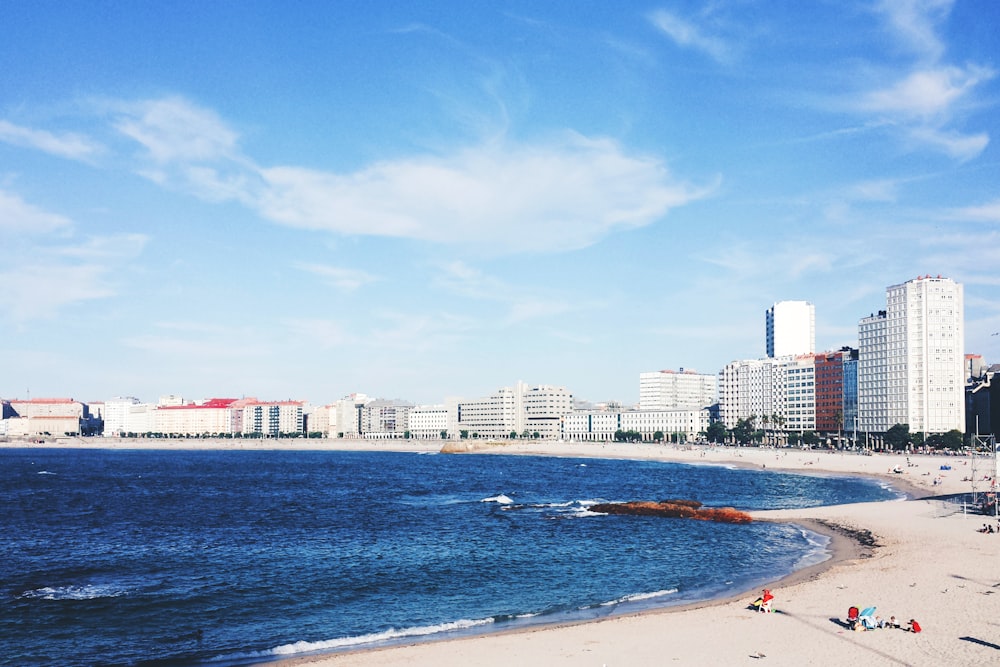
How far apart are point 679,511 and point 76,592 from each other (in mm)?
45869

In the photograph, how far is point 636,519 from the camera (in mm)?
66438

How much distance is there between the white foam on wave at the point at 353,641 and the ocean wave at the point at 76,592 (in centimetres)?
1275

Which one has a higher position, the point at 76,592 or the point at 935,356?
the point at 935,356

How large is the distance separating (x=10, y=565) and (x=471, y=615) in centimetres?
2906

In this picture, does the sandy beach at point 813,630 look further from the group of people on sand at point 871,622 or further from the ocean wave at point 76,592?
the ocean wave at point 76,592

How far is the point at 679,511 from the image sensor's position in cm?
6912

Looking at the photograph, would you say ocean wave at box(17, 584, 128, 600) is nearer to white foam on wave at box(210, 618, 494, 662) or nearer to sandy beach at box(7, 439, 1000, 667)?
white foam on wave at box(210, 618, 494, 662)

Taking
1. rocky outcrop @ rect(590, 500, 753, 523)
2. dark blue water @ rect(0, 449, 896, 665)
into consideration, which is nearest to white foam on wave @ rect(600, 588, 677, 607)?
dark blue water @ rect(0, 449, 896, 665)

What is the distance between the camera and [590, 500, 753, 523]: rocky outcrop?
65500 mm

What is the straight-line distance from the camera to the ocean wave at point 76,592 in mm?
37875

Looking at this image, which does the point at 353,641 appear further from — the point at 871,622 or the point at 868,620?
the point at 871,622

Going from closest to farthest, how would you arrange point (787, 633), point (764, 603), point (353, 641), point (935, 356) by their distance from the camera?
point (787, 633)
point (353, 641)
point (764, 603)
point (935, 356)

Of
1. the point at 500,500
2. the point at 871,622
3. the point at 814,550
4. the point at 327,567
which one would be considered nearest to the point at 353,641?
the point at 327,567

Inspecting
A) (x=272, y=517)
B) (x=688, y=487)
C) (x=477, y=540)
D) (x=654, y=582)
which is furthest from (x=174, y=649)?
(x=688, y=487)
